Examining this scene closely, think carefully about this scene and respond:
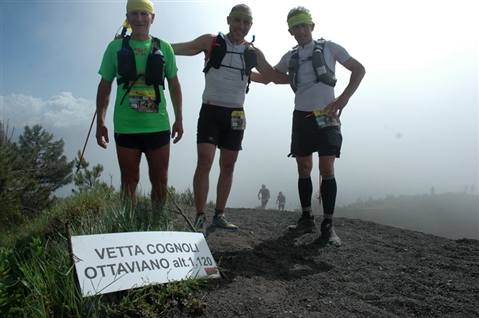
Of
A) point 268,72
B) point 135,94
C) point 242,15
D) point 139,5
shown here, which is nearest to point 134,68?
point 135,94

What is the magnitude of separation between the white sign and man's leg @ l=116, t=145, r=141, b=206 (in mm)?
1065

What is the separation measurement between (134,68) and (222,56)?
1127mm

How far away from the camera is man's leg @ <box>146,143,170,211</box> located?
11.5 ft

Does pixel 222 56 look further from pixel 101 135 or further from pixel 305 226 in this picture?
pixel 305 226

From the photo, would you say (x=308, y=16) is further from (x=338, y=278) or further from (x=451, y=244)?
(x=451, y=244)

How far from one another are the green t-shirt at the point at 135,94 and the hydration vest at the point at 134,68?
44 mm

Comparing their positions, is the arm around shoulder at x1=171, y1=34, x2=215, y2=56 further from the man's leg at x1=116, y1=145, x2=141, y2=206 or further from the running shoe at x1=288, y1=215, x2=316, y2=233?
the running shoe at x1=288, y1=215, x2=316, y2=233

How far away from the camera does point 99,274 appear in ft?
6.77

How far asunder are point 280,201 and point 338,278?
10.5 metres

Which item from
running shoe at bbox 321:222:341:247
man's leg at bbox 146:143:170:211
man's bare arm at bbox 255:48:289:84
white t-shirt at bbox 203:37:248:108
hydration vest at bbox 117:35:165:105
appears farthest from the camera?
man's bare arm at bbox 255:48:289:84

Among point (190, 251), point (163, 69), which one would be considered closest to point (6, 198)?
point (163, 69)

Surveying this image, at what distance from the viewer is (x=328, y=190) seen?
4.10 meters

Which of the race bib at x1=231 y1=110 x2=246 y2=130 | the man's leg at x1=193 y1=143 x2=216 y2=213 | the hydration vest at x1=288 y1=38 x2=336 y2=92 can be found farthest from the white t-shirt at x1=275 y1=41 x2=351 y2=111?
the man's leg at x1=193 y1=143 x2=216 y2=213

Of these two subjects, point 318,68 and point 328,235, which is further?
point 318,68
